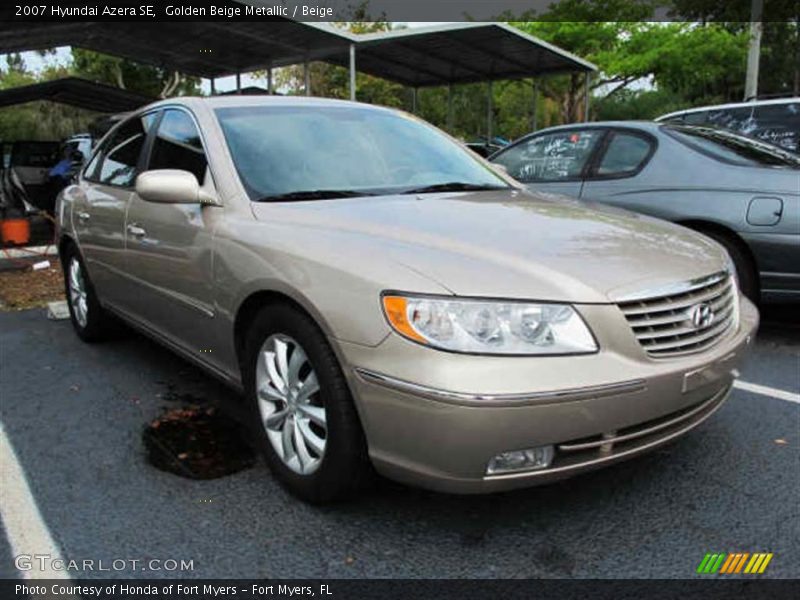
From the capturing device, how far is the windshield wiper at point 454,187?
11.1 ft

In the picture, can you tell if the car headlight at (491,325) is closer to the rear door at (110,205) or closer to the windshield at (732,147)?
the rear door at (110,205)

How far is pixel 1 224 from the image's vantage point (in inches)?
399

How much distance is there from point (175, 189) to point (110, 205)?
135cm

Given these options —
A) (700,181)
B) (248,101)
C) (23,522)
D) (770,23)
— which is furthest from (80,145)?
(770,23)

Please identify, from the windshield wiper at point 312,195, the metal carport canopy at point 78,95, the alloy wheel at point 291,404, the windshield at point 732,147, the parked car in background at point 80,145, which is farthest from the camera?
the metal carport canopy at point 78,95

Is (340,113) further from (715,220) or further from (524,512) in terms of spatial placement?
(715,220)

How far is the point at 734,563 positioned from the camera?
2.39 meters

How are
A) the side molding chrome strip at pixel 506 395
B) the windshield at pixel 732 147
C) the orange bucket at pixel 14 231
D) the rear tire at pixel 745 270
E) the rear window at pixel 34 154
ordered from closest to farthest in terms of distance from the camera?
1. the side molding chrome strip at pixel 506 395
2. the rear tire at pixel 745 270
3. the windshield at pixel 732 147
4. the orange bucket at pixel 14 231
5. the rear window at pixel 34 154

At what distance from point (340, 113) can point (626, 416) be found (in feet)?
7.41

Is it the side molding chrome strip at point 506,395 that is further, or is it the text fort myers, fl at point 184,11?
the text fort myers, fl at point 184,11

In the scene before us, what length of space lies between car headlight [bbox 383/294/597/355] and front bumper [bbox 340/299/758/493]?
33 millimetres

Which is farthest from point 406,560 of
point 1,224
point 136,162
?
point 1,224

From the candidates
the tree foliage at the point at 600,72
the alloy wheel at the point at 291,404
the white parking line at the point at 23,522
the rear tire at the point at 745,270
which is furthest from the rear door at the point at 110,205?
the tree foliage at the point at 600,72

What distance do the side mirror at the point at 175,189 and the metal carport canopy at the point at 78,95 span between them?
1200cm
